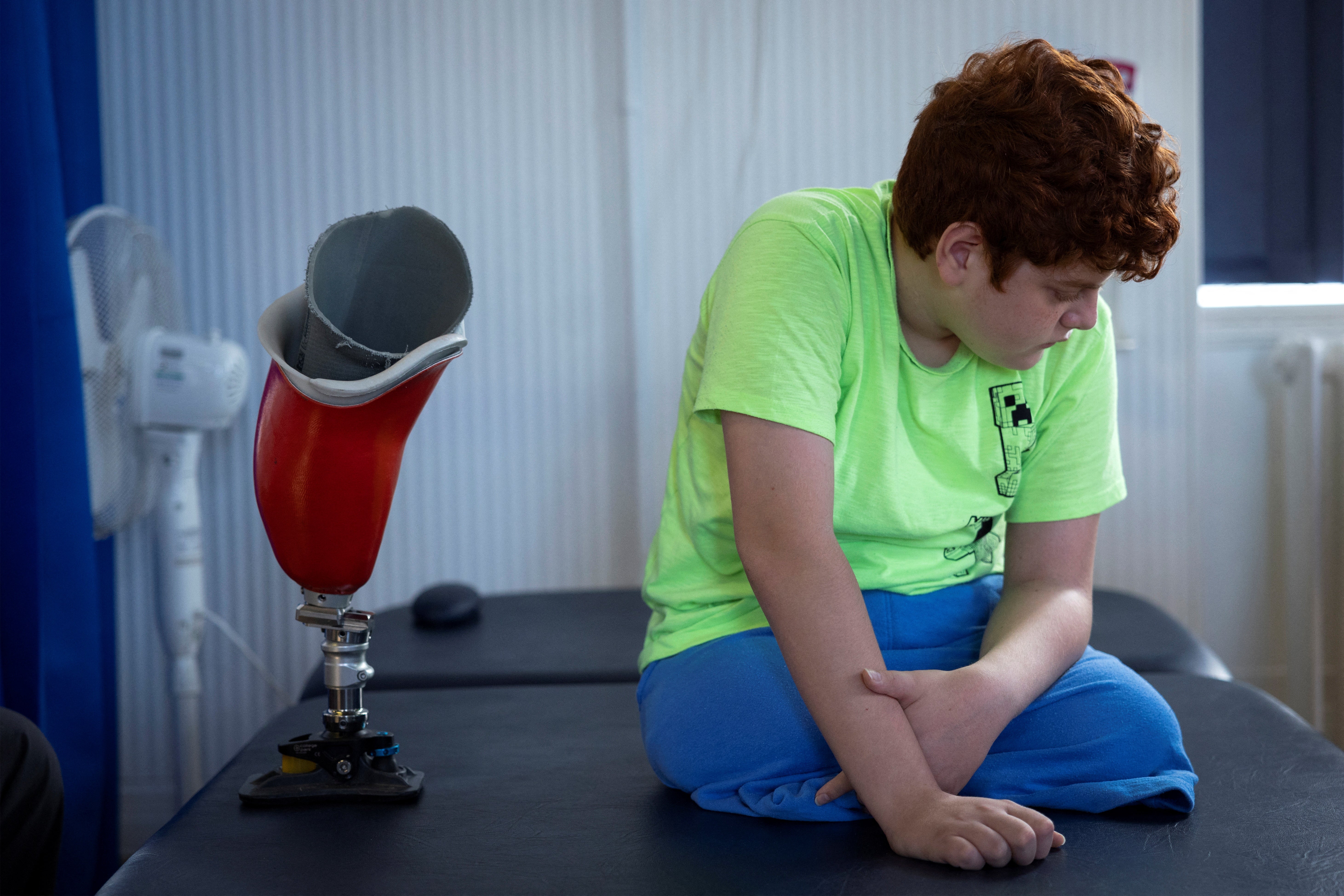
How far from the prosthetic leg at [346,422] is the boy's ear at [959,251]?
15.5 inches

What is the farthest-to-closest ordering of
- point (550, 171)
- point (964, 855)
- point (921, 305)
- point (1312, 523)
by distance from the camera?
point (550, 171)
point (1312, 523)
point (921, 305)
point (964, 855)

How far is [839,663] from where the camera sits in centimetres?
84

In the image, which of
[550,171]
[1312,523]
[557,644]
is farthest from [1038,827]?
[550,171]

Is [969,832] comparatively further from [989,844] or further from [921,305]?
[921,305]

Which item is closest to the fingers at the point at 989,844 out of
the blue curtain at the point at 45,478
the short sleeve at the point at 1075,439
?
the short sleeve at the point at 1075,439

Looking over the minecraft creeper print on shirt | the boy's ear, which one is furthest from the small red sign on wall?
the boy's ear

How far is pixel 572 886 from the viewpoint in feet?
2.54

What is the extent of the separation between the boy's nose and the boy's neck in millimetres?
101

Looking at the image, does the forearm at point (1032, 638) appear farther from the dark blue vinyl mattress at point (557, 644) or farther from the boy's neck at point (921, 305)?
the dark blue vinyl mattress at point (557, 644)

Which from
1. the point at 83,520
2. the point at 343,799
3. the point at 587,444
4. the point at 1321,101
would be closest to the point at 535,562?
the point at 587,444

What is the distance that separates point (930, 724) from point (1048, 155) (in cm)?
44

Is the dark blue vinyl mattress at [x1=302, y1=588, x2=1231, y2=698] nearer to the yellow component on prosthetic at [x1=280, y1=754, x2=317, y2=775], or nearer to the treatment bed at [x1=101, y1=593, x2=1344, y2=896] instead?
the treatment bed at [x1=101, y1=593, x2=1344, y2=896]

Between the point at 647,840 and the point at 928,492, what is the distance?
400 millimetres

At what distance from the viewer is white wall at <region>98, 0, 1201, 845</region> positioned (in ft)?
7.04
